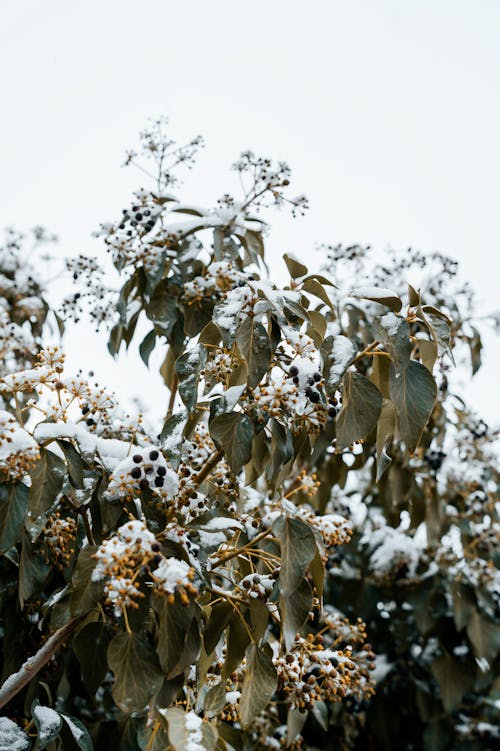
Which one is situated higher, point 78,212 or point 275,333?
point 78,212

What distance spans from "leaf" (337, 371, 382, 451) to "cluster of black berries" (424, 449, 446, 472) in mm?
2212

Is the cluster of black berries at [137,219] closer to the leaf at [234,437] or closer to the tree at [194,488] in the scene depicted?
the tree at [194,488]

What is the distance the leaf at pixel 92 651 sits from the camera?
148 centimetres

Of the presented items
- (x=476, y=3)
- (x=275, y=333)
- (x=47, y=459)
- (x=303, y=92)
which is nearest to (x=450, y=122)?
(x=476, y=3)

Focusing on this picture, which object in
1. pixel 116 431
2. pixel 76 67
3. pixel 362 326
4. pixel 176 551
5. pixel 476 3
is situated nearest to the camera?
pixel 176 551

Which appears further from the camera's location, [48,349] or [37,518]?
[48,349]

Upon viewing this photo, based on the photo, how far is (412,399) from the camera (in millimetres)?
1450

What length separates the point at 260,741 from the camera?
2674 millimetres

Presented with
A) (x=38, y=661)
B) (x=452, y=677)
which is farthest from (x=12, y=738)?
(x=452, y=677)

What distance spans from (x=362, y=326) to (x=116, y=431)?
1876 mm

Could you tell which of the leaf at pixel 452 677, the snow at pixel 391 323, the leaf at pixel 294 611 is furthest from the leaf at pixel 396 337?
the leaf at pixel 452 677

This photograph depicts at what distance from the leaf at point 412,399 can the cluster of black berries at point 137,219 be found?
1243 millimetres

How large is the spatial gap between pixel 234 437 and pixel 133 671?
0.48m

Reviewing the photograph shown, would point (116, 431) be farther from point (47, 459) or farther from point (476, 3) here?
point (476, 3)
